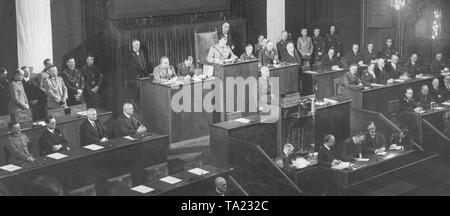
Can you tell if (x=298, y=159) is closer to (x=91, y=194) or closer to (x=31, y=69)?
(x=91, y=194)

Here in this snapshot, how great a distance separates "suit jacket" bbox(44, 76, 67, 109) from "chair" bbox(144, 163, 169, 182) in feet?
9.39

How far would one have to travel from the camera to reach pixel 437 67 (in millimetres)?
16078

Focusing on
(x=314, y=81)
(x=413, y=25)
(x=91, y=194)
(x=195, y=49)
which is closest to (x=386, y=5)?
(x=413, y=25)

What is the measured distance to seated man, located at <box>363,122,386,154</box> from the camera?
11.7m

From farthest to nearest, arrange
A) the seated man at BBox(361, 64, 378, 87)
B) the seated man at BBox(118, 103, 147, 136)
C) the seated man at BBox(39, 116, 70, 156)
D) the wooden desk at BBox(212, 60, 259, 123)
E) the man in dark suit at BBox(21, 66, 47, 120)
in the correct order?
the seated man at BBox(361, 64, 378, 87), the wooden desk at BBox(212, 60, 259, 123), the man in dark suit at BBox(21, 66, 47, 120), the seated man at BBox(118, 103, 147, 136), the seated man at BBox(39, 116, 70, 156)

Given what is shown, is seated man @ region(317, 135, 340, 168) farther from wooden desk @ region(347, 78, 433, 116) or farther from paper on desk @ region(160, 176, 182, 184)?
wooden desk @ region(347, 78, 433, 116)

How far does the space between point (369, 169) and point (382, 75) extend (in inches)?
173

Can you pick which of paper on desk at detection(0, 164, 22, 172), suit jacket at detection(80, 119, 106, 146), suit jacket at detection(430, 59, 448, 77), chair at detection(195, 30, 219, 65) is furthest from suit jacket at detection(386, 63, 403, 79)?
paper on desk at detection(0, 164, 22, 172)

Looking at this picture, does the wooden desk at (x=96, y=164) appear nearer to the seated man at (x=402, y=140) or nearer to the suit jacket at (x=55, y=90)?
the suit jacket at (x=55, y=90)

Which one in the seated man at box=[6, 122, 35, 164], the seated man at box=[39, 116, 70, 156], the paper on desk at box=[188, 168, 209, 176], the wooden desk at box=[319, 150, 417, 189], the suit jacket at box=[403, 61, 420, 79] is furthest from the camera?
the suit jacket at box=[403, 61, 420, 79]

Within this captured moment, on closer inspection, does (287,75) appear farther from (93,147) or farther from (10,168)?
(10,168)

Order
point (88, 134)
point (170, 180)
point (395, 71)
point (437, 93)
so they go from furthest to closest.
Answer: point (395, 71) < point (437, 93) < point (88, 134) < point (170, 180)

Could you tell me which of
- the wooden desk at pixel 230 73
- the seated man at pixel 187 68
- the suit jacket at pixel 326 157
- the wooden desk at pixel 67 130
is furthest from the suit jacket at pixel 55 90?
the suit jacket at pixel 326 157

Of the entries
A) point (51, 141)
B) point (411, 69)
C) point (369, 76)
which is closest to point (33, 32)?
point (51, 141)
